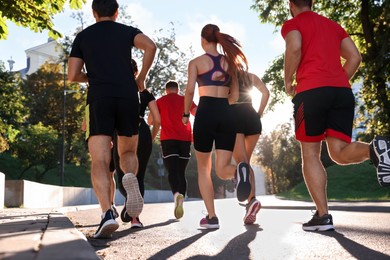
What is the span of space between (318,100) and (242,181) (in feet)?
4.43

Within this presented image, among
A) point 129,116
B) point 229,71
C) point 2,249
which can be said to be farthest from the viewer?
point 229,71

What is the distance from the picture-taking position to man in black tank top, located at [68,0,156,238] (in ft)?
16.2

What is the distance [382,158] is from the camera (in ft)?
15.4

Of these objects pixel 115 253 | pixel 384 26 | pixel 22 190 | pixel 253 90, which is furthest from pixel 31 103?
pixel 115 253

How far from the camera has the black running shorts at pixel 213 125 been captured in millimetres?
6449

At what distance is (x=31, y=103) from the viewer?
4012 centimetres

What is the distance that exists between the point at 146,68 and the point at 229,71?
142cm

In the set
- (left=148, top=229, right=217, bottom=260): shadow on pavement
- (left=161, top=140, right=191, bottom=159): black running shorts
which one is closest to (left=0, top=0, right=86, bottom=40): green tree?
(left=161, top=140, right=191, bottom=159): black running shorts

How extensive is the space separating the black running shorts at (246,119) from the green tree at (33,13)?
144 inches

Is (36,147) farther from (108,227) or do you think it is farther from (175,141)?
(108,227)

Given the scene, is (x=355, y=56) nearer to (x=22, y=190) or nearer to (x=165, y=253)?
(x=165, y=253)

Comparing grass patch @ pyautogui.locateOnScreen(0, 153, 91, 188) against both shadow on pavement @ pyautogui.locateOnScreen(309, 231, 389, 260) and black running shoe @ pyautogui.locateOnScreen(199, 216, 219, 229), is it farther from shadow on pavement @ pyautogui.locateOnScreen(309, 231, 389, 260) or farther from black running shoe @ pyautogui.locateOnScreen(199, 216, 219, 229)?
shadow on pavement @ pyautogui.locateOnScreen(309, 231, 389, 260)

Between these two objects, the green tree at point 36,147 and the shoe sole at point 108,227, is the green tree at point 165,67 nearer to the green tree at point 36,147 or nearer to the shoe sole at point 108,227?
the green tree at point 36,147

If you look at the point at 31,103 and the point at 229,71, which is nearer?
the point at 229,71
